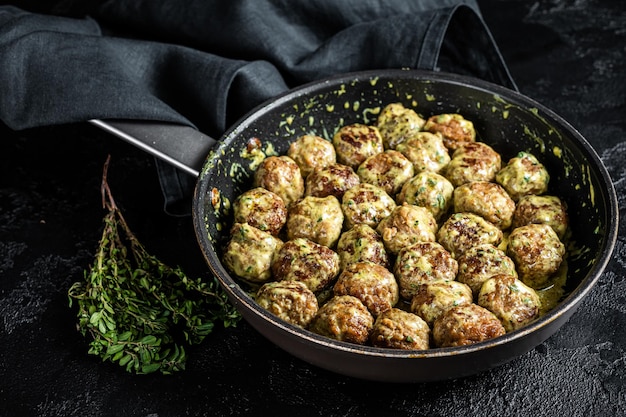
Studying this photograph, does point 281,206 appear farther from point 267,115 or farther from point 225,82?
point 225,82

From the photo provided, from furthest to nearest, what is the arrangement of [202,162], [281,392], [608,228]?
1. [202,162]
2. [281,392]
3. [608,228]

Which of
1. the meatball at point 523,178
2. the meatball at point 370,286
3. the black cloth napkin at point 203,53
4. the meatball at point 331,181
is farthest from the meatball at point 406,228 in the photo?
the black cloth napkin at point 203,53

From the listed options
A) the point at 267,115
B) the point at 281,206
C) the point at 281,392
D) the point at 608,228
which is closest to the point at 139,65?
the point at 267,115

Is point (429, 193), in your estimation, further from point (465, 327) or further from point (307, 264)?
point (465, 327)

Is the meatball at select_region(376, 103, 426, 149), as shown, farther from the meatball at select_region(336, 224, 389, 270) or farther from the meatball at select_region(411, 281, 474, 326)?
the meatball at select_region(411, 281, 474, 326)

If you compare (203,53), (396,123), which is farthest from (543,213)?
(203,53)

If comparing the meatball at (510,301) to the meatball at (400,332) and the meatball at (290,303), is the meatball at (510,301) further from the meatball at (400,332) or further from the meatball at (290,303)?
the meatball at (290,303)

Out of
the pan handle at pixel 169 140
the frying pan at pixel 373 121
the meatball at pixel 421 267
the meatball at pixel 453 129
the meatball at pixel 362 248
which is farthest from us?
the meatball at pixel 453 129
